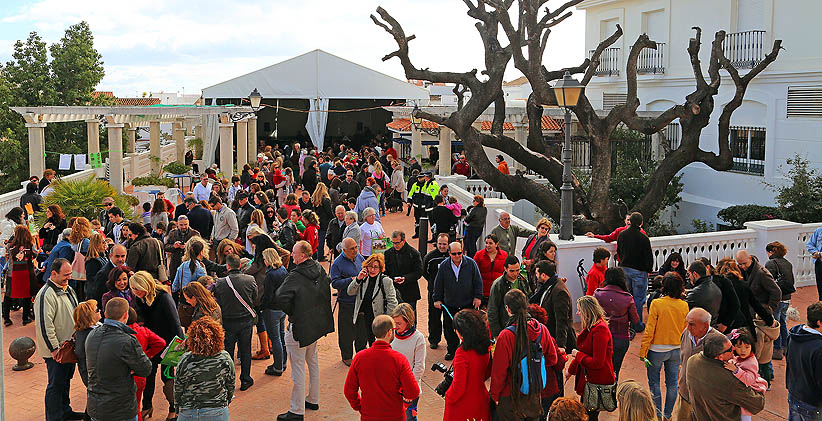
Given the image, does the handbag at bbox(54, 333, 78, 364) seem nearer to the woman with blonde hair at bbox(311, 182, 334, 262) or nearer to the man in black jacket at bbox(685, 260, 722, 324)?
the man in black jacket at bbox(685, 260, 722, 324)

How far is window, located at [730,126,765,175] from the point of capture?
22.0 m

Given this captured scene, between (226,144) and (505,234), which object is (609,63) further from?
(505,234)

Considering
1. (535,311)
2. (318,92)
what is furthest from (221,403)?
(318,92)

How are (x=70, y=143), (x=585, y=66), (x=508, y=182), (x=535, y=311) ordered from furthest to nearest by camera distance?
1. (x=70, y=143)
2. (x=585, y=66)
3. (x=508, y=182)
4. (x=535, y=311)

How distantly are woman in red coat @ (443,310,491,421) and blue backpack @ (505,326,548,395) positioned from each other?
11.1 inches

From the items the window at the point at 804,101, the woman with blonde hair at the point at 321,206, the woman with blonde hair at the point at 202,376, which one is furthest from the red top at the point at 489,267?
the window at the point at 804,101

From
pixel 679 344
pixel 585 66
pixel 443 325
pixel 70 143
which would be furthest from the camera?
pixel 70 143

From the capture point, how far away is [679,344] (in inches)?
317

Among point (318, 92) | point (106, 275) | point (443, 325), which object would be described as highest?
point (318, 92)

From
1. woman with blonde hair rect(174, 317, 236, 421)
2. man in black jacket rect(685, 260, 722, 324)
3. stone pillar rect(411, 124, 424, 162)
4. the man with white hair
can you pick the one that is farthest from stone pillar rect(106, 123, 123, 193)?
man in black jacket rect(685, 260, 722, 324)

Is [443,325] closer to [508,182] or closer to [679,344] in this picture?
[679,344]

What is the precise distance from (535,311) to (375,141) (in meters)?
33.6

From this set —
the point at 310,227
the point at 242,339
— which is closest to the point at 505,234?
the point at 310,227

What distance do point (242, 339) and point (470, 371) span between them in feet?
11.4
